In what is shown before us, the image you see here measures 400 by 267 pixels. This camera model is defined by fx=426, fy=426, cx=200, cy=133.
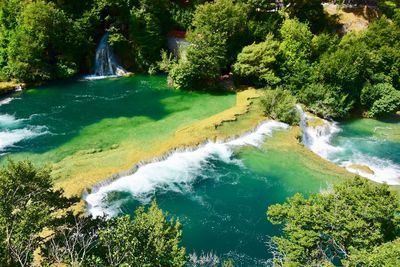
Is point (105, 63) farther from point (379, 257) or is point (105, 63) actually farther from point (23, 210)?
point (379, 257)

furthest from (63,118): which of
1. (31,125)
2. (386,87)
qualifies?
(386,87)

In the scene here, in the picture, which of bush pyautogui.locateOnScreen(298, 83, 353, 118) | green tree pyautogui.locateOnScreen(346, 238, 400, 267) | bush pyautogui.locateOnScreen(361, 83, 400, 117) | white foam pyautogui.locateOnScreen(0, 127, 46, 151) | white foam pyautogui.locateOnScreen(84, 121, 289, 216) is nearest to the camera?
green tree pyautogui.locateOnScreen(346, 238, 400, 267)

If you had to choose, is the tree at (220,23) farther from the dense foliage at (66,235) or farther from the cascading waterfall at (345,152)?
the dense foliage at (66,235)

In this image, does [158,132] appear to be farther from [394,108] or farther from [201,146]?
[394,108]

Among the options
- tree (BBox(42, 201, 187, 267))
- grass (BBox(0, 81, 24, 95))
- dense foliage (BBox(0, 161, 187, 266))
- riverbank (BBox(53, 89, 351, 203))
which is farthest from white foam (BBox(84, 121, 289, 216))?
grass (BBox(0, 81, 24, 95))

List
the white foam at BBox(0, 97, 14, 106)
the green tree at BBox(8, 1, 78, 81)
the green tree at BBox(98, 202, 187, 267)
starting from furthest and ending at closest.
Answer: the green tree at BBox(8, 1, 78, 81) → the white foam at BBox(0, 97, 14, 106) → the green tree at BBox(98, 202, 187, 267)

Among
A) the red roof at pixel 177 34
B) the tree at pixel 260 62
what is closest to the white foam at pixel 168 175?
the tree at pixel 260 62

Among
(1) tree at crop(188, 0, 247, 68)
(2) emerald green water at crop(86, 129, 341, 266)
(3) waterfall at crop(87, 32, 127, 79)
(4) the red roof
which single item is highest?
(1) tree at crop(188, 0, 247, 68)

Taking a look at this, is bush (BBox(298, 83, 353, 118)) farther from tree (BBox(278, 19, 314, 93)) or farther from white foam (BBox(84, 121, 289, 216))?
white foam (BBox(84, 121, 289, 216))
